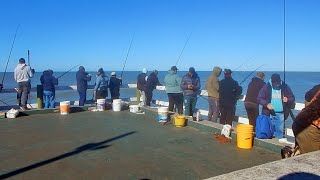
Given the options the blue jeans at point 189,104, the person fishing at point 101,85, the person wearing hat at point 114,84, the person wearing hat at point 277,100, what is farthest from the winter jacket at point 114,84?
the person wearing hat at point 277,100

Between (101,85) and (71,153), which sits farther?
(101,85)

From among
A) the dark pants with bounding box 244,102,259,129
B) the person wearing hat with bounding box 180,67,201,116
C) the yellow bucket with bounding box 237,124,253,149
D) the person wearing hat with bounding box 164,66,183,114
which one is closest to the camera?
the yellow bucket with bounding box 237,124,253,149

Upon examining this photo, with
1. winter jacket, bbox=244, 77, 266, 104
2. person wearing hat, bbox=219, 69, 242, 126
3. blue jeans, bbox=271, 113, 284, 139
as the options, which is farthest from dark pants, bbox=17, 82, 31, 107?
blue jeans, bbox=271, 113, 284, 139

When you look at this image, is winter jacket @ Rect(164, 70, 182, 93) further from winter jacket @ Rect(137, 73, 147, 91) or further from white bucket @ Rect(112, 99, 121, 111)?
winter jacket @ Rect(137, 73, 147, 91)

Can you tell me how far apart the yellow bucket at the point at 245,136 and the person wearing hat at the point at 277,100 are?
2.36 m

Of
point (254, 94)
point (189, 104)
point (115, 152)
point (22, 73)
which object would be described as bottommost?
point (115, 152)

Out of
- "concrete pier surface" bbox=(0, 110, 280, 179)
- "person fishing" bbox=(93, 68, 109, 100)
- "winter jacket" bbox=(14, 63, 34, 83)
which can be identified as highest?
"winter jacket" bbox=(14, 63, 34, 83)

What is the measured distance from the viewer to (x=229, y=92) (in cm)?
954

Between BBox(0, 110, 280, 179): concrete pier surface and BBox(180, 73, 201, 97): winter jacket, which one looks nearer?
BBox(0, 110, 280, 179): concrete pier surface

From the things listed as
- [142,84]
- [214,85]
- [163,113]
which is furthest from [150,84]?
[163,113]

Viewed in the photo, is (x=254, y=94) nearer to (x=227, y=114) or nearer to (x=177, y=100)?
(x=227, y=114)

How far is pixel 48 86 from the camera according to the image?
452 inches

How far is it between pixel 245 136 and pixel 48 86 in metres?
7.94

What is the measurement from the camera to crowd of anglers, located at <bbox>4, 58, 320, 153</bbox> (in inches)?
183
